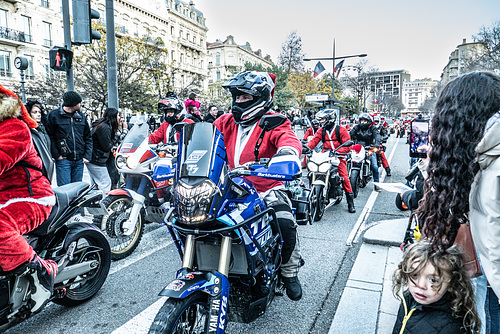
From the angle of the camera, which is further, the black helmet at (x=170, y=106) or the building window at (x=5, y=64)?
the building window at (x=5, y=64)

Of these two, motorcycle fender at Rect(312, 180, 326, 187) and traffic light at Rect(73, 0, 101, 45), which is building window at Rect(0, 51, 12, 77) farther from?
motorcycle fender at Rect(312, 180, 326, 187)

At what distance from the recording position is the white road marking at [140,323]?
3.10m

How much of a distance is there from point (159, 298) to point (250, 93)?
7.19 ft

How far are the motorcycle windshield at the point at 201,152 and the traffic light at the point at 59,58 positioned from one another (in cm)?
607

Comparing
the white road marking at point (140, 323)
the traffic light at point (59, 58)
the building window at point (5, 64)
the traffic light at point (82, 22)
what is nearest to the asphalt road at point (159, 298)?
the white road marking at point (140, 323)

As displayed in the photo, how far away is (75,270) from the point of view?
10.9ft

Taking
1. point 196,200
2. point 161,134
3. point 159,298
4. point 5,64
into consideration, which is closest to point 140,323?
point 159,298

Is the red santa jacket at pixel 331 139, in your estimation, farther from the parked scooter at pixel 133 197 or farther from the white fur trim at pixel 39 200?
the white fur trim at pixel 39 200

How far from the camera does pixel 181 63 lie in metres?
57.9

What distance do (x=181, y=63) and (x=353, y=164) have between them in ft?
174

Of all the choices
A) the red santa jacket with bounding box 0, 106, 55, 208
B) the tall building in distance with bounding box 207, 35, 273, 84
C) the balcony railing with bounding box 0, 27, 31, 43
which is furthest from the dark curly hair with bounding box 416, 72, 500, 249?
the tall building in distance with bounding box 207, 35, 273, 84

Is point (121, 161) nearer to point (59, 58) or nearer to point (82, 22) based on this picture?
point (59, 58)

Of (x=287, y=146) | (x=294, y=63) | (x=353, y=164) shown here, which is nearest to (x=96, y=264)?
(x=287, y=146)

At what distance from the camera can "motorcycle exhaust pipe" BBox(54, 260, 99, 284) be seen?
3166mm
